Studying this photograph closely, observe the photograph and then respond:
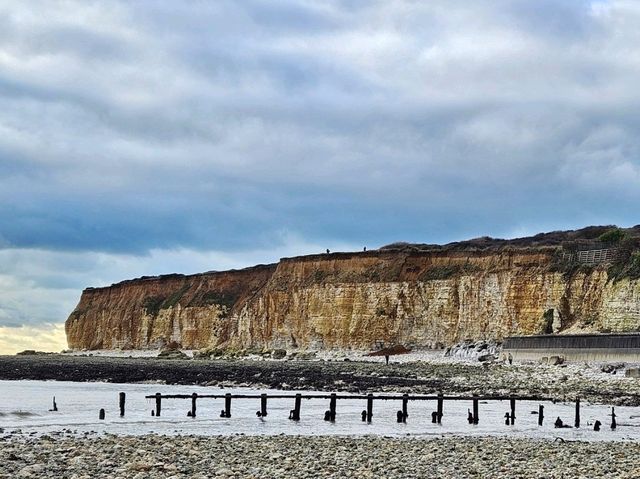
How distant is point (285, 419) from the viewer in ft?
99.0

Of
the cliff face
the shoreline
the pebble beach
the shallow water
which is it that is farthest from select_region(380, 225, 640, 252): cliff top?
the pebble beach

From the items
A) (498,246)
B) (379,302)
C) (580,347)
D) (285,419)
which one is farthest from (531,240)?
(285,419)

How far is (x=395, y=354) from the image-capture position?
78.4m

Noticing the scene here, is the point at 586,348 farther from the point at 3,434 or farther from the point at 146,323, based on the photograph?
the point at 146,323

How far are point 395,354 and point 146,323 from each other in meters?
52.9

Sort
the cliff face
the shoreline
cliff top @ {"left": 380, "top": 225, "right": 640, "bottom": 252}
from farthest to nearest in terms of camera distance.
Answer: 1. cliff top @ {"left": 380, "top": 225, "right": 640, "bottom": 252}
2. the cliff face
3. the shoreline

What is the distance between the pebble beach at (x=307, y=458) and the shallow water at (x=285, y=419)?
3.26 meters

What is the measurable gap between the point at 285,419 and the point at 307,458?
11427 mm

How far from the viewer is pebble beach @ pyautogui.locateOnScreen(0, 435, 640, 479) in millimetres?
16594

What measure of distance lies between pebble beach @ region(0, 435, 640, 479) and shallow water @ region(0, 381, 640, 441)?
3.26m

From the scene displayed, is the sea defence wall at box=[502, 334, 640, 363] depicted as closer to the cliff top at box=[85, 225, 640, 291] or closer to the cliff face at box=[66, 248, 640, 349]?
the cliff face at box=[66, 248, 640, 349]

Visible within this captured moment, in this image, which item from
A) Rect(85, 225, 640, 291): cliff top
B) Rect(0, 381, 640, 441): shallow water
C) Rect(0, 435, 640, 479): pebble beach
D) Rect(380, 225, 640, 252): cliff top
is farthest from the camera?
Rect(380, 225, 640, 252): cliff top

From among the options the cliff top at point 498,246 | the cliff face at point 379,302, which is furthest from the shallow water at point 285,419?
the cliff top at point 498,246

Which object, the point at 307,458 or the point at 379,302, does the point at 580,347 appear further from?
the point at 307,458
